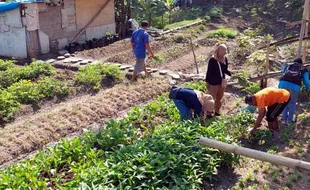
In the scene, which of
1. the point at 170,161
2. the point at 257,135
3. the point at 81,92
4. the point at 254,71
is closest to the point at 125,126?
the point at 170,161

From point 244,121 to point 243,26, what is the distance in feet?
39.7

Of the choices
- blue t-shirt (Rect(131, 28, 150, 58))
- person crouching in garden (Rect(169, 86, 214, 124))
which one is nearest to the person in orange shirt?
person crouching in garden (Rect(169, 86, 214, 124))

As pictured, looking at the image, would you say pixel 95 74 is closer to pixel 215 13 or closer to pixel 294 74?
pixel 294 74

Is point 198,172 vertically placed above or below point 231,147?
below

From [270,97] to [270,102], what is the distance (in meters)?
0.11

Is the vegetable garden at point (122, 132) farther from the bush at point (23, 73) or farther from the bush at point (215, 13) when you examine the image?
the bush at point (215, 13)

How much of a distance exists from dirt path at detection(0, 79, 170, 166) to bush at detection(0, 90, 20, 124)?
233 mm

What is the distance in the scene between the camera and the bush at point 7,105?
782 cm

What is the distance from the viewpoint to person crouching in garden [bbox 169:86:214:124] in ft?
20.6

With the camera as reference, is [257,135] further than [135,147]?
Yes

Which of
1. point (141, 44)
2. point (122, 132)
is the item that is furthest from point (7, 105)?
point (141, 44)

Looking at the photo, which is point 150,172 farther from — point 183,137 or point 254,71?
point 254,71

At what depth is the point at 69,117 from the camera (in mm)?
7832

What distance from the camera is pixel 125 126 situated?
6.65m
